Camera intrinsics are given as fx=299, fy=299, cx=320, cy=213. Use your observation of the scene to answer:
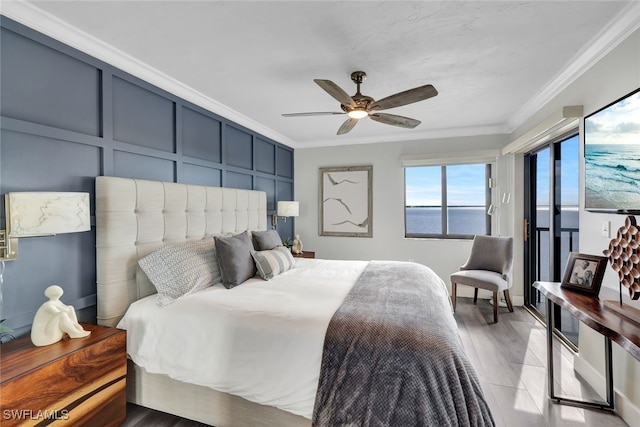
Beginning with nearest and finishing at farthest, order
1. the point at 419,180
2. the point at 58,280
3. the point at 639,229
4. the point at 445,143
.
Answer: the point at 639,229, the point at 58,280, the point at 445,143, the point at 419,180

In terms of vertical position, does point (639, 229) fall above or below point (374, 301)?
above

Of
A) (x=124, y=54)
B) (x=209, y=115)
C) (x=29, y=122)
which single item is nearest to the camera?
(x=29, y=122)

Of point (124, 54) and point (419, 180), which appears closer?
point (124, 54)

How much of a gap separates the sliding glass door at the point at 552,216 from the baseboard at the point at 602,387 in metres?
0.49

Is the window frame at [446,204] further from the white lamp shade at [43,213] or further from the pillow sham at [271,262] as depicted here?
the white lamp shade at [43,213]

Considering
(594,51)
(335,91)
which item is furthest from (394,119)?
(594,51)

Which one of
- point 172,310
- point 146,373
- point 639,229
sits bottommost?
point 146,373

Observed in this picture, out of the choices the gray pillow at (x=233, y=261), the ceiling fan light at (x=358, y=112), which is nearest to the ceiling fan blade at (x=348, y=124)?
the ceiling fan light at (x=358, y=112)

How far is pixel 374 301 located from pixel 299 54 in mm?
1848

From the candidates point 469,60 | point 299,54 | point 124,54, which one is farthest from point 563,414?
point 124,54

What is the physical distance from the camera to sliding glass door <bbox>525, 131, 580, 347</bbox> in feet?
9.53

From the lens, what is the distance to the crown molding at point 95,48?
169cm

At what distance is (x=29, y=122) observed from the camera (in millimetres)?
1740

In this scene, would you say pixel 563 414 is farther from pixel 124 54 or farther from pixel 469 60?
pixel 124 54
